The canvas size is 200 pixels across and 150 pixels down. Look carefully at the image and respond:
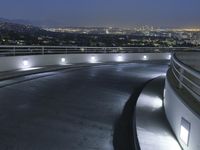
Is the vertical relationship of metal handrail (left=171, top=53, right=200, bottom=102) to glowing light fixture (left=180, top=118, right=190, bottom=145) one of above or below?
above

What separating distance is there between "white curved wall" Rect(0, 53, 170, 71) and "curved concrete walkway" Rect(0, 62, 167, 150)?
4058mm

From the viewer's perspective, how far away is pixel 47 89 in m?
13.2

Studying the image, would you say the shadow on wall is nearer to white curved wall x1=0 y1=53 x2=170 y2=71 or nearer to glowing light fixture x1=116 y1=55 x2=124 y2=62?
white curved wall x1=0 y1=53 x2=170 y2=71

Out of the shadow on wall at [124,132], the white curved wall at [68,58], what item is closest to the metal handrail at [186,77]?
the shadow on wall at [124,132]

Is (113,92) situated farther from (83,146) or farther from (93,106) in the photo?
(83,146)

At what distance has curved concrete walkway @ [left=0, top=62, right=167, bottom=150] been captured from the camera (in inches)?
264

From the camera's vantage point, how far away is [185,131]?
611cm

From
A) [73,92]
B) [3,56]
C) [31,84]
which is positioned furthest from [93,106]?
[3,56]

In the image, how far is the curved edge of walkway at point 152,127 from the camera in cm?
632

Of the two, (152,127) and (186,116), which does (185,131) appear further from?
(152,127)

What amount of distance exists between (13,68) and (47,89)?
651 cm

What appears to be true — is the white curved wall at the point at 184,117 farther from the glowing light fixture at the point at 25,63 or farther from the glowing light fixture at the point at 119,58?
the glowing light fixture at the point at 119,58

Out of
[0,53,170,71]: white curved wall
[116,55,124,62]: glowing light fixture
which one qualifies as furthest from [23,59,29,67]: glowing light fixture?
[116,55,124,62]: glowing light fixture

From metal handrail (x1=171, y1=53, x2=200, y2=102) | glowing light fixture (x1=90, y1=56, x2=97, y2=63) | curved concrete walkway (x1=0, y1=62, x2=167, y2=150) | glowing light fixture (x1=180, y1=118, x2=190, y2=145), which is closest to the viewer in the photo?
glowing light fixture (x1=180, y1=118, x2=190, y2=145)
